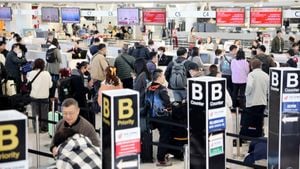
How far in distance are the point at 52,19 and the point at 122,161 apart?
58.8 ft

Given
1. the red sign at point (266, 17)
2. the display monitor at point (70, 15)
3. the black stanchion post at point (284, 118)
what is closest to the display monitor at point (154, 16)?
the red sign at point (266, 17)

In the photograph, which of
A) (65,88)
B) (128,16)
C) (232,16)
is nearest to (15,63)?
(65,88)

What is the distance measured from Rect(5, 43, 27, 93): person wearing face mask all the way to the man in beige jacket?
1.95m

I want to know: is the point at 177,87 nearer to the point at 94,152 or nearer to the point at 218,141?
the point at 218,141

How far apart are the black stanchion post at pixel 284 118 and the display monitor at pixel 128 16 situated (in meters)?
12.7

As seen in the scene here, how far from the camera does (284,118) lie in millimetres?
6305

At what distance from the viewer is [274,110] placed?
21.0 ft

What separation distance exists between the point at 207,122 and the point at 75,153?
157 cm

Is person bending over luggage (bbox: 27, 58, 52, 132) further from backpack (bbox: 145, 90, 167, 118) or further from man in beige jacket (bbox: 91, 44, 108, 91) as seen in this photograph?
backpack (bbox: 145, 90, 167, 118)

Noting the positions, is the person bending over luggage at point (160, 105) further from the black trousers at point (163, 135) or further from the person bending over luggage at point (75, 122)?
the person bending over luggage at point (75, 122)

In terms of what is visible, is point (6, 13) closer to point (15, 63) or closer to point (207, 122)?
point (15, 63)

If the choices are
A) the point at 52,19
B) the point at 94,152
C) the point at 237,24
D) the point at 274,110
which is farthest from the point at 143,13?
the point at 94,152

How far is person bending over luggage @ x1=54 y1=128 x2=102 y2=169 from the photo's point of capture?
4.68m

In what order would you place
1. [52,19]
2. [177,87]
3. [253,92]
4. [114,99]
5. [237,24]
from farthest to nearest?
[52,19] < [237,24] < [177,87] < [253,92] < [114,99]
